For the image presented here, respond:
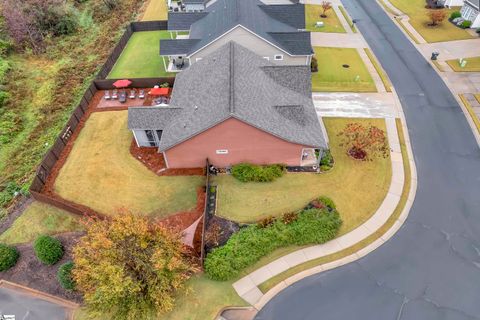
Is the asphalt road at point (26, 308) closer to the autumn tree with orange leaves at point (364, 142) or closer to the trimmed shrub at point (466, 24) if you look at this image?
the autumn tree with orange leaves at point (364, 142)

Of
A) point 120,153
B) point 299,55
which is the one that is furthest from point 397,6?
point 120,153

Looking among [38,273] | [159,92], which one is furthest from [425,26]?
[38,273]

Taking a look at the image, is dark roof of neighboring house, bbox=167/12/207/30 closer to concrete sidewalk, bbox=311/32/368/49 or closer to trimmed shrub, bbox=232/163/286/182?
concrete sidewalk, bbox=311/32/368/49

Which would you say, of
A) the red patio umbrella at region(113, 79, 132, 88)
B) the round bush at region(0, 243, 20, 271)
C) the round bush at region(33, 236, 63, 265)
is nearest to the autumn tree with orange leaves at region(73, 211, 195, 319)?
the round bush at region(33, 236, 63, 265)

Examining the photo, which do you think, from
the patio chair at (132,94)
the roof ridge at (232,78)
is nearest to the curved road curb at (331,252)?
the roof ridge at (232,78)

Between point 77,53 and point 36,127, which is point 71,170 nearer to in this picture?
point 36,127

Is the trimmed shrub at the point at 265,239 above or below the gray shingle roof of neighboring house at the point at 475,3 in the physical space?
below
